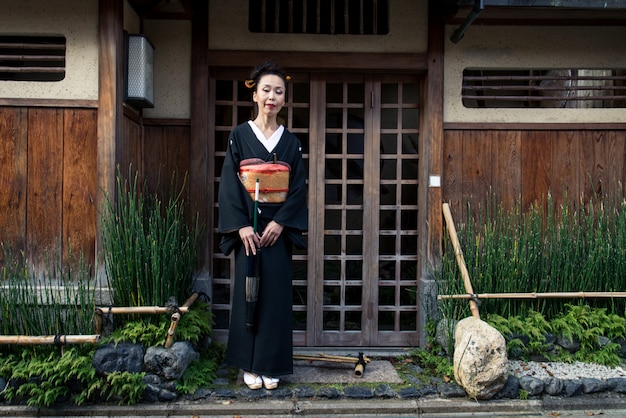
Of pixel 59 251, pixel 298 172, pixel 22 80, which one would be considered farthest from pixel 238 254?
pixel 22 80

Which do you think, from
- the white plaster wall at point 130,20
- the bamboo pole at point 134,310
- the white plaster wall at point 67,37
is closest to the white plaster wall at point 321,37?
the white plaster wall at point 130,20

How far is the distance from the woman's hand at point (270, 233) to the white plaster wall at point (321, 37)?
174 centimetres

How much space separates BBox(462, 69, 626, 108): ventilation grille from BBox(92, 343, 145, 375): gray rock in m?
3.35

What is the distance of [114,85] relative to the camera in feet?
13.3

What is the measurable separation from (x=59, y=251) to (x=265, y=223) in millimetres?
1549

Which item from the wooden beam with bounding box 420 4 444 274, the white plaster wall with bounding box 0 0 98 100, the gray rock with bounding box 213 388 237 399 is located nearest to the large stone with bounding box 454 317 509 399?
the wooden beam with bounding box 420 4 444 274

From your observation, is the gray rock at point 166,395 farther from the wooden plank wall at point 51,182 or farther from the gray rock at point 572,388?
the gray rock at point 572,388

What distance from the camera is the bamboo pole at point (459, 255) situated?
4090mm

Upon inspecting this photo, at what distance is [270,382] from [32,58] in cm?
296

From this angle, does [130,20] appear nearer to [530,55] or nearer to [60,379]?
[60,379]

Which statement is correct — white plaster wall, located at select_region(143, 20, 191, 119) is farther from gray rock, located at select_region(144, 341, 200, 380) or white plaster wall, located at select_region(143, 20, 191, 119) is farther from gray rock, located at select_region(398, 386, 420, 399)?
gray rock, located at select_region(398, 386, 420, 399)

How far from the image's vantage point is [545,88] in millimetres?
4812

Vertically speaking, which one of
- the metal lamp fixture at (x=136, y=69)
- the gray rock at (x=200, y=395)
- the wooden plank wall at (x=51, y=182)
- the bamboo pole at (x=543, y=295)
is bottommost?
→ the gray rock at (x=200, y=395)

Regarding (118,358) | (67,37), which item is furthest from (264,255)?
(67,37)
